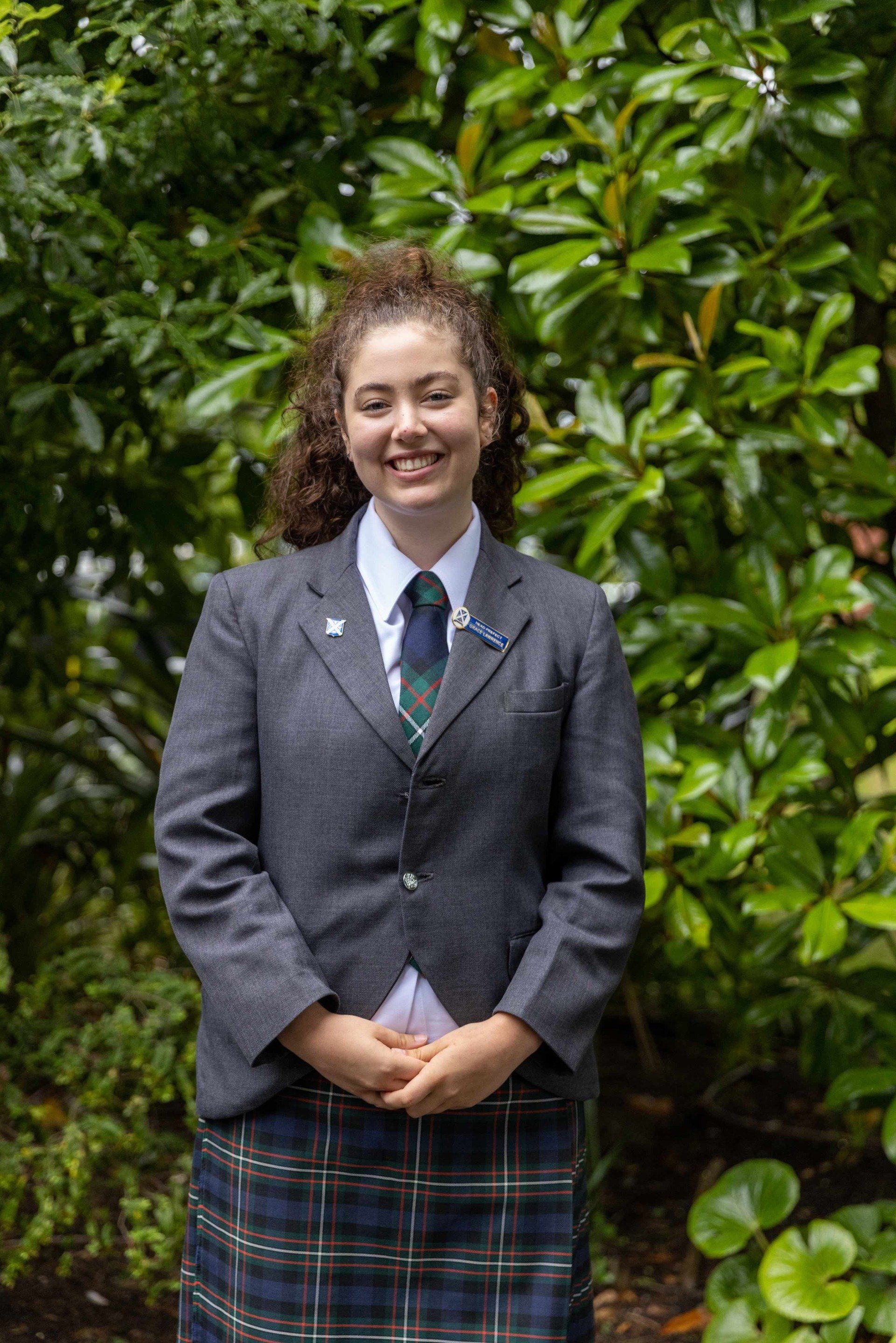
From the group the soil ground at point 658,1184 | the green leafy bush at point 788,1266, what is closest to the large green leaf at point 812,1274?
the green leafy bush at point 788,1266

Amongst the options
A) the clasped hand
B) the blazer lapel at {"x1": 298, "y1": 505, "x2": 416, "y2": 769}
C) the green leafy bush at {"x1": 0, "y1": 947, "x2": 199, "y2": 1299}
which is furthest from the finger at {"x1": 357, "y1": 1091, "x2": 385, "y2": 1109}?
the green leafy bush at {"x1": 0, "y1": 947, "x2": 199, "y2": 1299}

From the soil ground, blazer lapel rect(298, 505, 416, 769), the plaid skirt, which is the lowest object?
the soil ground

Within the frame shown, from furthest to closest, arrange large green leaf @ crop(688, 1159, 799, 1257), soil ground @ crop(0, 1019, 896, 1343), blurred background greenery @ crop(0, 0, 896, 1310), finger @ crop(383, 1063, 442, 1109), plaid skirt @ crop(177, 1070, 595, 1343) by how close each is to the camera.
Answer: soil ground @ crop(0, 1019, 896, 1343)
large green leaf @ crop(688, 1159, 799, 1257)
blurred background greenery @ crop(0, 0, 896, 1310)
plaid skirt @ crop(177, 1070, 595, 1343)
finger @ crop(383, 1063, 442, 1109)

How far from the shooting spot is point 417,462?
4.47 feet

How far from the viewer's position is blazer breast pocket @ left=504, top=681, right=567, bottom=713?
1390mm

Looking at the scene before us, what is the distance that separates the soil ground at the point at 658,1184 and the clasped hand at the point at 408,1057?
1283 millimetres

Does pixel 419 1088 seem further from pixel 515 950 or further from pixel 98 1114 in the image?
pixel 98 1114

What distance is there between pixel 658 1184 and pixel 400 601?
1942 mm

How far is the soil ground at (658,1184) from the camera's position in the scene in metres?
2.31

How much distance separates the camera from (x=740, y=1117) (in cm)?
Answer: 306

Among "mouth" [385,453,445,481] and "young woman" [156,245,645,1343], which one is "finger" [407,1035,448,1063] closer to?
"young woman" [156,245,645,1343]

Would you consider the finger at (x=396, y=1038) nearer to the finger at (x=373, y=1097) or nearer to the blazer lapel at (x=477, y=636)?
the finger at (x=373, y=1097)

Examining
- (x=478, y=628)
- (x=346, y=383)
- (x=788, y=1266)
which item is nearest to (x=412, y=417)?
(x=346, y=383)

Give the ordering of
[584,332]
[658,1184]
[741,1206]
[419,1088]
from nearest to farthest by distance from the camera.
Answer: [419,1088]
[584,332]
[741,1206]
[658,1184]
